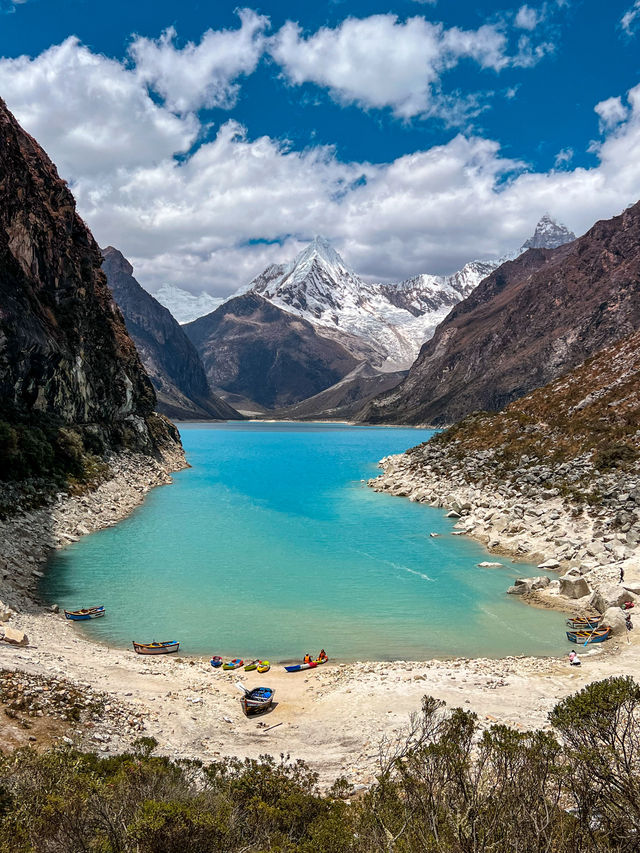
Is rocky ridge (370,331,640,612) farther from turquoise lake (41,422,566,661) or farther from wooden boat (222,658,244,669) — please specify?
wooden boat (222,658,244,669)

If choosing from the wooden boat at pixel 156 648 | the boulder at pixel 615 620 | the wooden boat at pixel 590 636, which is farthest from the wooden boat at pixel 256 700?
the boulder at pixel 615 620

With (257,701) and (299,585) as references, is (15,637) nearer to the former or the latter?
(257,701)

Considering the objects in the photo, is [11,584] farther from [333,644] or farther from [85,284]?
[85,284]

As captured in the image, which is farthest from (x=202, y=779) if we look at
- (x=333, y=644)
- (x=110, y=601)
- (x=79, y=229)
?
(x=79, y=229)

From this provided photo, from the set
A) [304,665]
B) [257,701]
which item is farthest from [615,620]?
[257,701]

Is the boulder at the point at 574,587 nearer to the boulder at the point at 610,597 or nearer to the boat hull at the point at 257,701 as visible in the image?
the boulder at the point at 610,597

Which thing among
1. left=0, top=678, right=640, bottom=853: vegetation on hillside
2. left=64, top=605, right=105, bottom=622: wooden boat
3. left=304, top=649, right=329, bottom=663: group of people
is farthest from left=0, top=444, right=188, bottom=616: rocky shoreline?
left=0, top=678, right=640, bottom=853: vegetation on hillside
